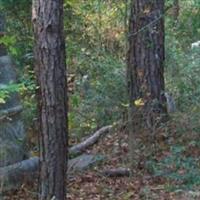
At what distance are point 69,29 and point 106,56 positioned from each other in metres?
1.29

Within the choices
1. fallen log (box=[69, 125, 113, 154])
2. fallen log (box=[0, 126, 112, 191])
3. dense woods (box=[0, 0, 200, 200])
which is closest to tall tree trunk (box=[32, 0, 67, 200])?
dense woods (box=[0, 0, 200, 200])

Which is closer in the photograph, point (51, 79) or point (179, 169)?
point (51, 79)

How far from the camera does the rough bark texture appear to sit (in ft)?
27.9

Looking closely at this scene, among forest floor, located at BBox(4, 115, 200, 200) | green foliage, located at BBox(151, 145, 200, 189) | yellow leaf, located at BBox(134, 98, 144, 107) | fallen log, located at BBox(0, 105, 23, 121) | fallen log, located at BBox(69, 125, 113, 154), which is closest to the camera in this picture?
forest floor, located at BBox(4, 115, 200, 200)

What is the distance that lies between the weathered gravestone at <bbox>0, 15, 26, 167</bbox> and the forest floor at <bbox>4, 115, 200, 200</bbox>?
23.8 inches

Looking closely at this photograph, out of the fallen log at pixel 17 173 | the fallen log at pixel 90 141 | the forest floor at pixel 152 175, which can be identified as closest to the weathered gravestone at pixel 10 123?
the fallen log at pixel 17 173

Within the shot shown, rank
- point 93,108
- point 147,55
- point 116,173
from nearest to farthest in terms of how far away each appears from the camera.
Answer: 1. point 116,173
2. point 147,55
3. point 93,108

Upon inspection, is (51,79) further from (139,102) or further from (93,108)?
(93,108)

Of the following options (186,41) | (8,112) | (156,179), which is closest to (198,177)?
(156,179)

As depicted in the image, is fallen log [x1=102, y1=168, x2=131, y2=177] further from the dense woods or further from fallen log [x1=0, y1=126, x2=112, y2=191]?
fallen log [x1=0, y1=126, x2=112, y2=191]

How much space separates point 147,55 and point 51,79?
3.47m

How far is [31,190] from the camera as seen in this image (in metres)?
6.78

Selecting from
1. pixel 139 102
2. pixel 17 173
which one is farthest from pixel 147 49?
pixel 17 173

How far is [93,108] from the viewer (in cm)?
974
